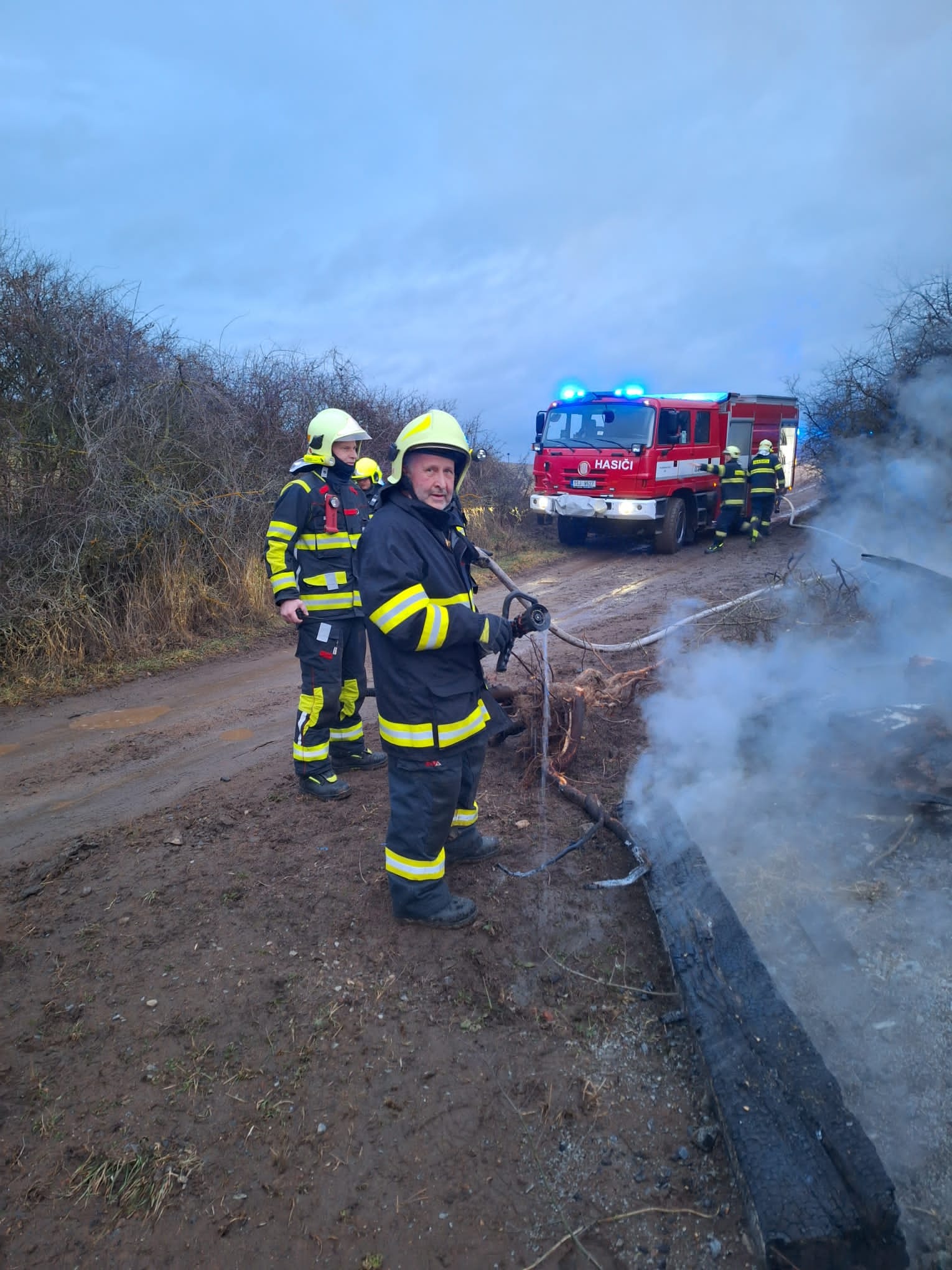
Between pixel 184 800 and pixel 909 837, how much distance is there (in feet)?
12.8

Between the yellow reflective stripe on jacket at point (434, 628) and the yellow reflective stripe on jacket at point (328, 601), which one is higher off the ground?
the yellow reflective stripe on jacket at point (434, 628)

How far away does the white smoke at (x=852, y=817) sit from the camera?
233 cm

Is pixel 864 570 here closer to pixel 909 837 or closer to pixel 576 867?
pixel 909 837

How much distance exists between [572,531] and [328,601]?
1019 cm

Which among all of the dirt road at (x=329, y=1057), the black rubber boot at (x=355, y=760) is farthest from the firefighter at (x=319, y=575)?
the dirt road at (x=329, y=1057)

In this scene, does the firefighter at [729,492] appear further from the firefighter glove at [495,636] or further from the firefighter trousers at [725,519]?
the firefighter glove at [495,636]

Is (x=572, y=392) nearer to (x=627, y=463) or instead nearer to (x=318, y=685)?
(x=627, y=463)

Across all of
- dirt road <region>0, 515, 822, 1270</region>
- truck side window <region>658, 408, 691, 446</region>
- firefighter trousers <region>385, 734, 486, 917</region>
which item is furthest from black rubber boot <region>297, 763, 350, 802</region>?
truck side window <region>658, 408, 691, 446</region>

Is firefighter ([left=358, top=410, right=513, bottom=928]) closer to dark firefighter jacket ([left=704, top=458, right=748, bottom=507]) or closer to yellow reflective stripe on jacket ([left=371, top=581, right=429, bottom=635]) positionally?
yellow reflective stripe on jacket ([left=371, top=581, right=429, bottom=635])

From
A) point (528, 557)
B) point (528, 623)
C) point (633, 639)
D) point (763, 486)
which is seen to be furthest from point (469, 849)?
point (763, 486)

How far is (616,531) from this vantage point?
1305 cm

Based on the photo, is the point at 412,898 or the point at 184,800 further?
the point at 184,800

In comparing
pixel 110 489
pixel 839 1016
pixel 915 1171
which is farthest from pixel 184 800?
pixel 110 489

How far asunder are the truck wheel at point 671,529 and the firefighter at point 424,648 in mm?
10236
